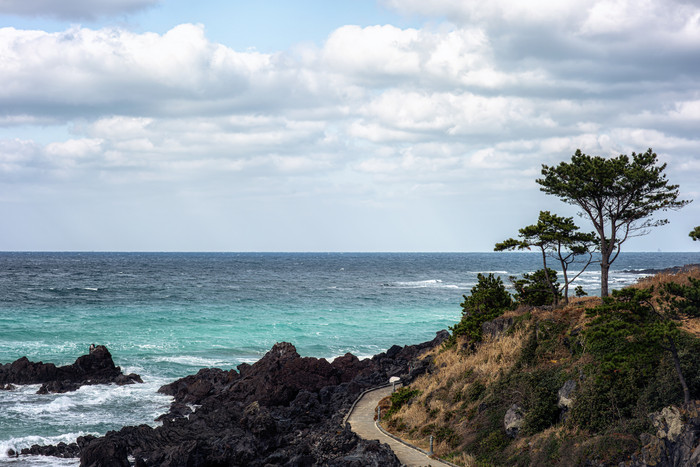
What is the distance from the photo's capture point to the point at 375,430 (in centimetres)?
2800

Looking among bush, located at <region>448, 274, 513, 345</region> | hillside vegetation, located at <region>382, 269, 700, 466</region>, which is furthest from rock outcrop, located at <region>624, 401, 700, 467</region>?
bush, located at <region>448, 274, 513, 345</region>

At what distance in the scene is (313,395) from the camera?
35219mm

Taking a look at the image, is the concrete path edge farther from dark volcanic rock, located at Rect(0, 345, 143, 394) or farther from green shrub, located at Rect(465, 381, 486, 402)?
dark volcanic rock, located at Rect(0, 345, 143, 394)

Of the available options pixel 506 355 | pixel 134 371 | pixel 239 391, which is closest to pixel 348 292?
pixel 134 371

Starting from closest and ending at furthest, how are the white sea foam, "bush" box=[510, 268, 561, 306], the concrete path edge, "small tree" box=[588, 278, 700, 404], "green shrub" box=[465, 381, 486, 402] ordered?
"small tree" box=[588, 278, 700, 404]
the concrete path edge
"green shrub" box=[465, 381, 486, 402]
"bush" box=[510, 268, 561, 306]
the white sea foam

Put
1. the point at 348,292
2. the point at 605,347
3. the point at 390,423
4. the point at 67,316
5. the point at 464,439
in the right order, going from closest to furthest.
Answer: the point at 605,347, the point at 464,439, the point at 390,423, the point at 67,316, the point at 348,292

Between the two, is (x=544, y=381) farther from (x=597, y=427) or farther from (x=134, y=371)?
(x=134, y=371)

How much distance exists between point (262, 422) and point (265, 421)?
7.3 inches

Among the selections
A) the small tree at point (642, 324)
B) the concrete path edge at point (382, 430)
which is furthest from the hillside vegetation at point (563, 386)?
the concrete path edge at point (382, 430)

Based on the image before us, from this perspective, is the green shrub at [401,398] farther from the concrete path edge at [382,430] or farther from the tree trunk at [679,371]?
the tree trunk at [679,371]

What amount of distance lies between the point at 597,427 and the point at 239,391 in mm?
22136

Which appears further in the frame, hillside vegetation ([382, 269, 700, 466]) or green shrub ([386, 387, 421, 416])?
green shrub ([386, 387, 421, 416])

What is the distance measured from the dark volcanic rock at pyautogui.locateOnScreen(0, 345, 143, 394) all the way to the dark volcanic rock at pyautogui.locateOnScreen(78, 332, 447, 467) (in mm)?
5352

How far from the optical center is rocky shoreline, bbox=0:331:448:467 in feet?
80.2
